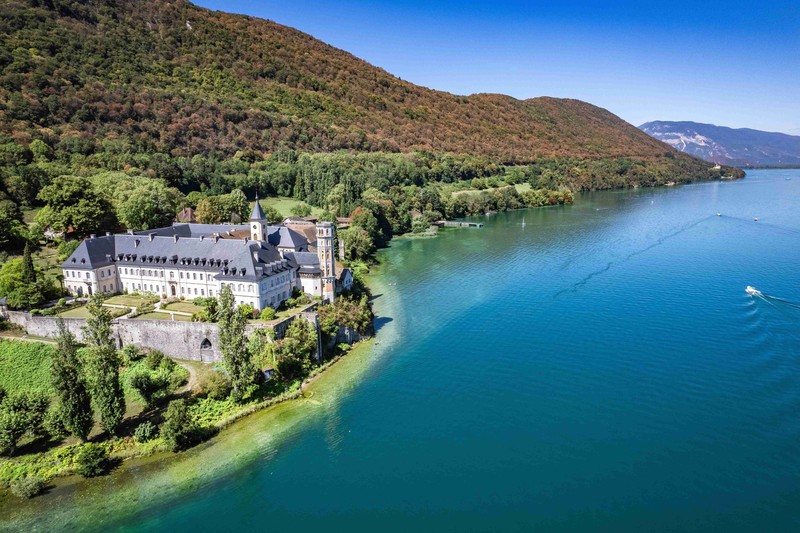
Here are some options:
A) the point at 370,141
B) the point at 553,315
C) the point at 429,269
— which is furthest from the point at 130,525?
the point at 370,141

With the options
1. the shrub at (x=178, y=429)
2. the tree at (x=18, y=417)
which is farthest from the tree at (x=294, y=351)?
the tree at (x=18, y=417)

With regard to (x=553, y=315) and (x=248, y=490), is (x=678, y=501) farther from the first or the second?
(x=553, y=315)

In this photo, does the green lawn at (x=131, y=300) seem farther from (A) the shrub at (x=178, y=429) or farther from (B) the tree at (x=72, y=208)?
(A) the shrub at (x=178, y=429)

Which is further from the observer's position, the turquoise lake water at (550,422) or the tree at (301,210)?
the tree at (301,210)

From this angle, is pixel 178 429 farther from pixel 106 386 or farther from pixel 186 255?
pixel 186 255

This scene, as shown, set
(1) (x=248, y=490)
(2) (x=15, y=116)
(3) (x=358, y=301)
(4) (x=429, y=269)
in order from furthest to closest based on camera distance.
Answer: (2) (x=15, y=116) → (4) (x=429, y=269) → (3) (x=358, y=301) → (1) (x=248, y=490)

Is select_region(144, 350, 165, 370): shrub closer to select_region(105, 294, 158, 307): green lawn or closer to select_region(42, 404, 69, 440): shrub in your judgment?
select_region(42, 404, 69, 440): shrub

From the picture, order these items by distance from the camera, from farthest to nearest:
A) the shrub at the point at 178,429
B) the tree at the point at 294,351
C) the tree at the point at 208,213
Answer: the tree at the point at 208,213 → the tree at the point at 294,351 → the shrub at the point at 178,429
